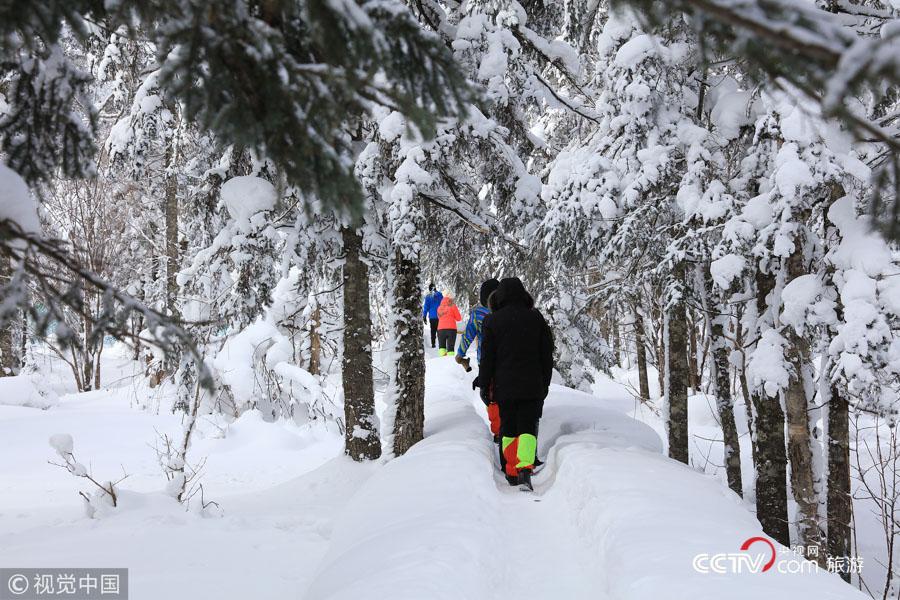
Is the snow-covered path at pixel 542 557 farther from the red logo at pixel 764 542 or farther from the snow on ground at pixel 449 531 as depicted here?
the red logo at pixel 764 542

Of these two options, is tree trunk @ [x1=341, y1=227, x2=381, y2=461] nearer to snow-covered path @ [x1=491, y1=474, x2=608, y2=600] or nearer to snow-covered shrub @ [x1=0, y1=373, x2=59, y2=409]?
snow-covered path @ [x1=491, y1=474, x2=608, y2=600]

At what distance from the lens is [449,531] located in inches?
153

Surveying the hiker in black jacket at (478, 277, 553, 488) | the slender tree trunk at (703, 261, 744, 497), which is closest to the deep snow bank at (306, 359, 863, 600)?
the hiker in black jacket at (478, 277, 553, 488)

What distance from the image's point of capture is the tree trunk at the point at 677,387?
9.20 m

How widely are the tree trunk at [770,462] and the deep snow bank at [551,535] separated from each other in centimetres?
206

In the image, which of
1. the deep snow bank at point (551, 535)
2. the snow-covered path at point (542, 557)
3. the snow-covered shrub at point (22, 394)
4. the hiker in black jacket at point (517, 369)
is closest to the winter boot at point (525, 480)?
the hiker in black jacket at point (517, 369)

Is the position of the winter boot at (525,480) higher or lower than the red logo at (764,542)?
lower

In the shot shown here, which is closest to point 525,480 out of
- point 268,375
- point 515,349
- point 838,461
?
point 515,349

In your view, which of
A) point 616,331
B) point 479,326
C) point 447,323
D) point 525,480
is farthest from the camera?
point 616,331

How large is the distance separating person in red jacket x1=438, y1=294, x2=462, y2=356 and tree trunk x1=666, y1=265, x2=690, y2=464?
1052cm

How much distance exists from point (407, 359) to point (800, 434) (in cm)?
465

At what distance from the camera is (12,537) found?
19.6 ft

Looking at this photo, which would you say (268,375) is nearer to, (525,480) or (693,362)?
(525,480)

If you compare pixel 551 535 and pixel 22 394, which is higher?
pixel 551 535
